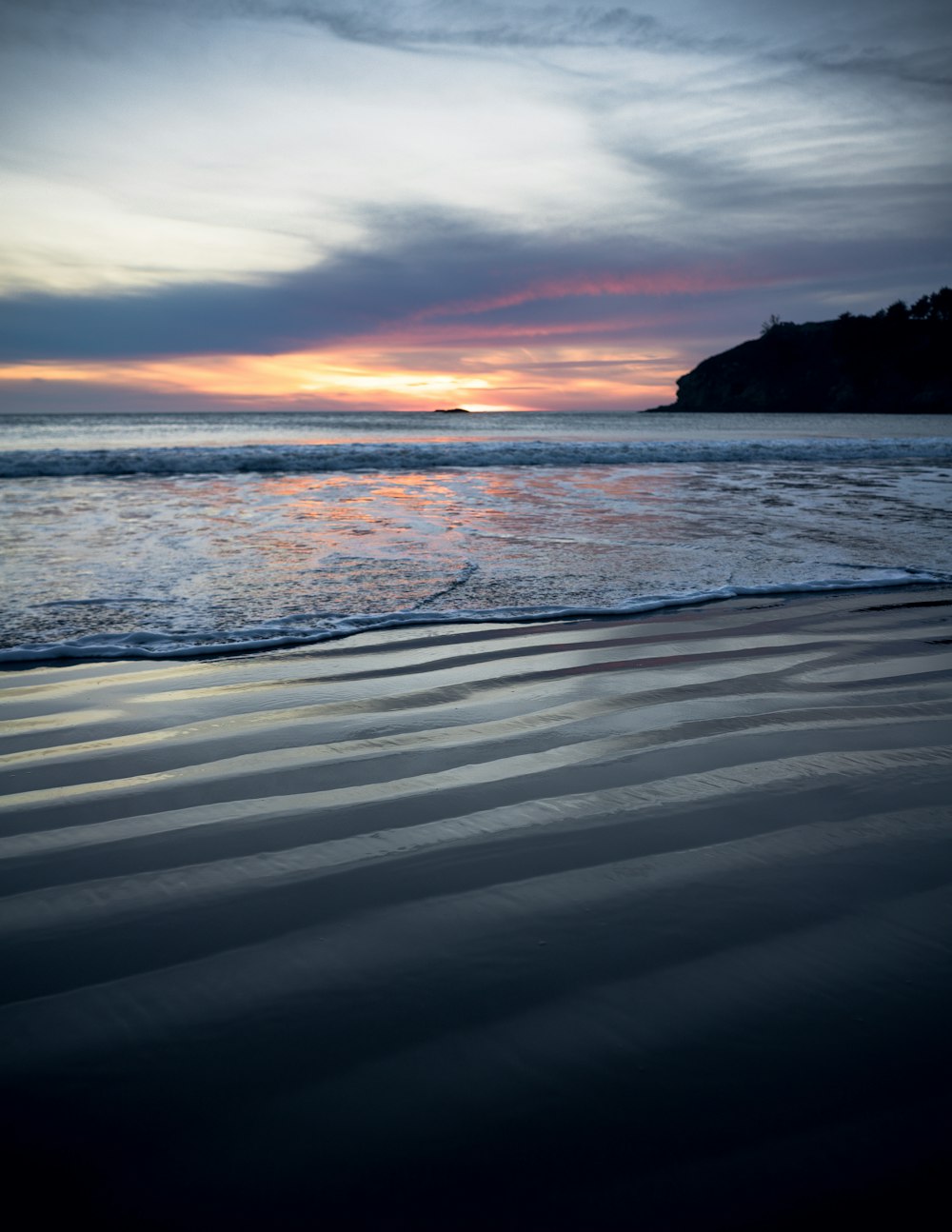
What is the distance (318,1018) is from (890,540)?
6.08 m

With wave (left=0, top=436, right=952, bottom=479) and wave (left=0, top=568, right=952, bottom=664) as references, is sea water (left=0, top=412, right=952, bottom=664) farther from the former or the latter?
wave (left=0, top=436, right=952, bottom=479)

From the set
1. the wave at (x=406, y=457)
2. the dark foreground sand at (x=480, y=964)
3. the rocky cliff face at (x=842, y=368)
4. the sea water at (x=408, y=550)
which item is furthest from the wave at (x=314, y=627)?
the rocky cliff face at (x=842, y=368)

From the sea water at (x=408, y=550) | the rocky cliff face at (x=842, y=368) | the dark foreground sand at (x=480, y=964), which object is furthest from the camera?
the rocky cliff face at (x=842, y=368)

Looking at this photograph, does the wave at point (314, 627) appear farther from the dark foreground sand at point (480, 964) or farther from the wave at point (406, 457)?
the wave at point (406, 457)

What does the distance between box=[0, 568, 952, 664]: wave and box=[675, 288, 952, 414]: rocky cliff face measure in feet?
293

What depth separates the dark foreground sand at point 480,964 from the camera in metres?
0.92

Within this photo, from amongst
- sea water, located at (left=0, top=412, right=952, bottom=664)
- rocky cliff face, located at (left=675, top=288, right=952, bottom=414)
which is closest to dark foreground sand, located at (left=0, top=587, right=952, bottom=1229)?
sea water, located at (left=0, top=412, right=952, bottom=664)

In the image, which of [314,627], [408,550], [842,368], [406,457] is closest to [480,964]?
[314,627]

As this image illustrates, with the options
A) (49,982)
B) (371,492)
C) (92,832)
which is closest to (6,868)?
(92,832)

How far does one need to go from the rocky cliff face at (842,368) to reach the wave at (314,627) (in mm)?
89173

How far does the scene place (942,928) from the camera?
4.49 ft

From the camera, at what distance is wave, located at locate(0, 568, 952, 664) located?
319 cm

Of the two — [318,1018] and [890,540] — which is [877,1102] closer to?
[318,1018]

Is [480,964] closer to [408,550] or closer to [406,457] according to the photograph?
[408,550]
